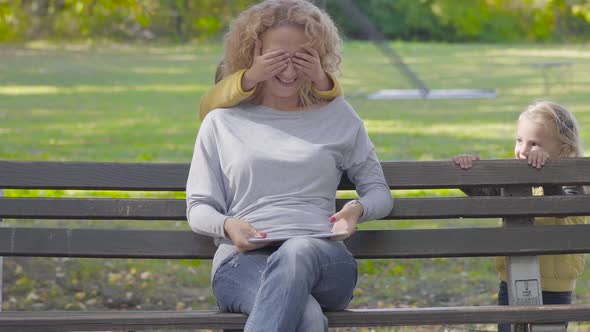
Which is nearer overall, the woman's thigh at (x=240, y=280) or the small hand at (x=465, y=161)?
the woman's thigh at (x=240, y=280)

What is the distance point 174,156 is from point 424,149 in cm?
351

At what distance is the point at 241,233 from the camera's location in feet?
11.8

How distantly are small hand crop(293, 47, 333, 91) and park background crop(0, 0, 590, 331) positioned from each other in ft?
0.84

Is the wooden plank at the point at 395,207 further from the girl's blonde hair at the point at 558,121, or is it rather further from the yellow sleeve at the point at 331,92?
the yellow sleeve at the point at 331,92

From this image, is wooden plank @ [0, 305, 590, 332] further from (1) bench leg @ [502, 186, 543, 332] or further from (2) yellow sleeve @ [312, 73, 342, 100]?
(2) yellow sleeve @ [312, 73, 342, 100]

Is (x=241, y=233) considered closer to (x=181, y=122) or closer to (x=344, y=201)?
(x=344, y=201)

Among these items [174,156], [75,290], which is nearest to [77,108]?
[174,156]

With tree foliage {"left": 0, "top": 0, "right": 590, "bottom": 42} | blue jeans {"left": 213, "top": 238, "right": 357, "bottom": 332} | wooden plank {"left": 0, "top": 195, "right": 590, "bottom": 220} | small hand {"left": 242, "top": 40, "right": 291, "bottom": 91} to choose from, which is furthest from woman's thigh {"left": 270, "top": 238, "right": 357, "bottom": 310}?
tree foliage {"left": 0, "top": 0, "right": 590, "bottom": 42}

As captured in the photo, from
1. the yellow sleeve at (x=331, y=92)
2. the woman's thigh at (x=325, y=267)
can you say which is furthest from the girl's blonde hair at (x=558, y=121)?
the woman's thigh at (x=325, y=267)

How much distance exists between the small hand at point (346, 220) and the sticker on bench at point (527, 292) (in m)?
0.77

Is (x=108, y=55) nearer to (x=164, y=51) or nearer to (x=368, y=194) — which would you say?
(x=164, y=51)

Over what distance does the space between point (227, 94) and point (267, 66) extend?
0.20m

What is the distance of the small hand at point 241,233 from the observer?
11.8 feet

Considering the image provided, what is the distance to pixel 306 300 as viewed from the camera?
11.2 ft
